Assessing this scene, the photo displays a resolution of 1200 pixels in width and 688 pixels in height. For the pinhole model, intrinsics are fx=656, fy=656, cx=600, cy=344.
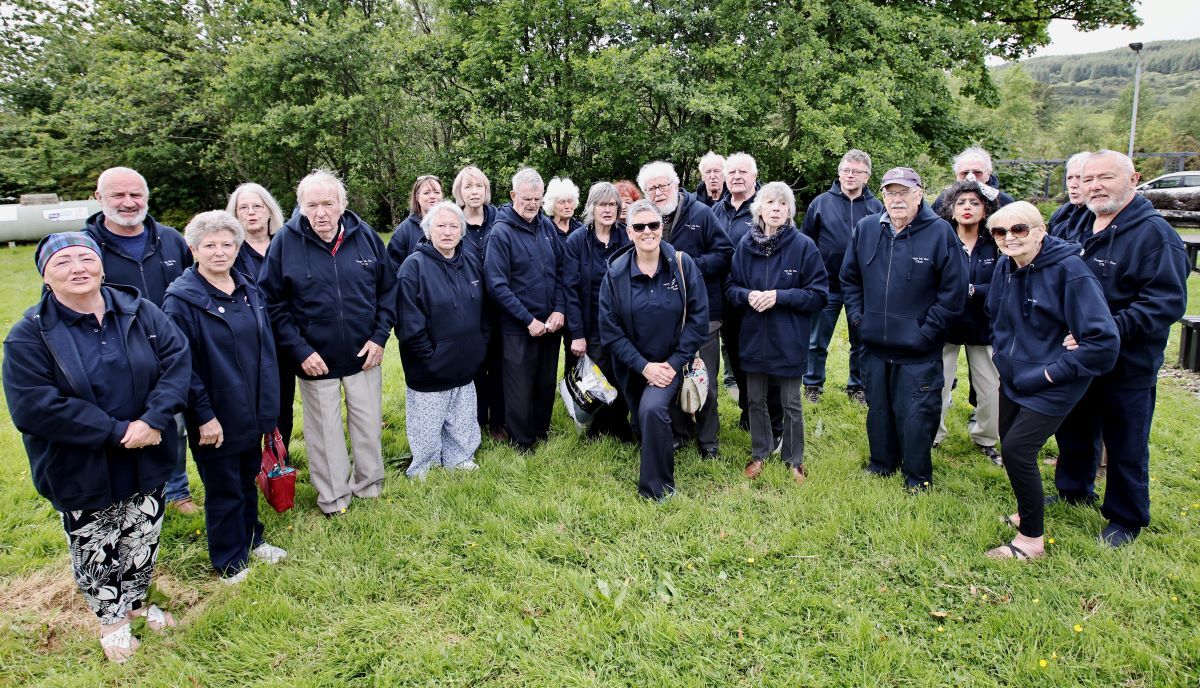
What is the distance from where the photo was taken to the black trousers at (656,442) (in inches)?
185

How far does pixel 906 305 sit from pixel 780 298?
85 centimetres

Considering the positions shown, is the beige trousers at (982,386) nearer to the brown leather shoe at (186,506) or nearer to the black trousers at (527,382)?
the black trousers at (527,382)

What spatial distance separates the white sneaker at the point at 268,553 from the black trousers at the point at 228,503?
0.08m

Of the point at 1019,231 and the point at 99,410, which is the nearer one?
the point at 99,410

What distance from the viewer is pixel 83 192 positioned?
878 inches

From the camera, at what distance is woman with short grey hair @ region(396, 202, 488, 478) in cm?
495

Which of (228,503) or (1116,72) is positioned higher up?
(1116,72)

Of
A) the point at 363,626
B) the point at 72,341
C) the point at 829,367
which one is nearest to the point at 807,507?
the point at 363,626

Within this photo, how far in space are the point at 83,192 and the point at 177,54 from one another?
6.61 meters

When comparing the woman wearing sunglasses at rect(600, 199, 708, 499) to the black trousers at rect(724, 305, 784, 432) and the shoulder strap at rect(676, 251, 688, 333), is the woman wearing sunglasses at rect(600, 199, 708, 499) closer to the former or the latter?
the shoulder strap at rect(676, 251, 688, 333)

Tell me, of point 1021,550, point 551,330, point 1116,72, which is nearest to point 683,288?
point 551,330

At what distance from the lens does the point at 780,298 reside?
4.88m

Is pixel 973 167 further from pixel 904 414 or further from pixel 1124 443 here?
pixel 1124 443

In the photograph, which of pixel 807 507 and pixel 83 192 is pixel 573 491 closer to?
pixel 807 507
